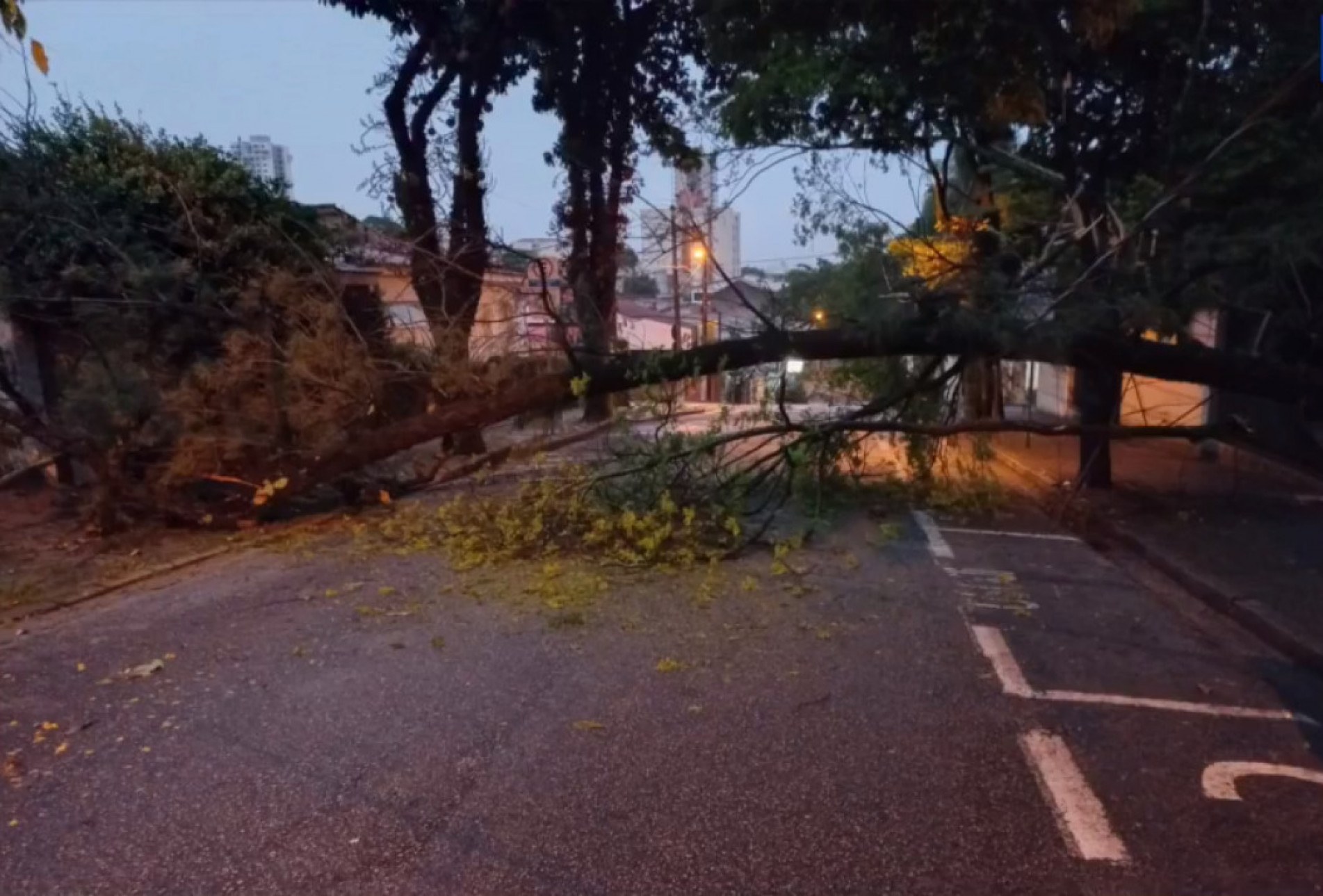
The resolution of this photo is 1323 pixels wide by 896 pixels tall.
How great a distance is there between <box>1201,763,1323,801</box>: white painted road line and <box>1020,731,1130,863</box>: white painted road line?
488mm

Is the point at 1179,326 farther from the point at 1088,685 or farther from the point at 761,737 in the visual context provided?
the point at 761,737

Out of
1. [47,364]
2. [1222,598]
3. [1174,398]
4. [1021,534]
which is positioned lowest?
[1021,534]

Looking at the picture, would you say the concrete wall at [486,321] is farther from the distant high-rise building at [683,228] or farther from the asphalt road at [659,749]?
the asphalt road at [659,749]

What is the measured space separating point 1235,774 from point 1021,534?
5800 mm

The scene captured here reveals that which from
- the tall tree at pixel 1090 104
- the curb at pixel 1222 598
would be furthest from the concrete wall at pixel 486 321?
the curb at pixel 1222 598

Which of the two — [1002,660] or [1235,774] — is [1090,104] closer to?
[1002,660]

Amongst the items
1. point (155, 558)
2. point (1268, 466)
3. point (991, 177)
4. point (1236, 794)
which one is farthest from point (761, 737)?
point (991, 177)

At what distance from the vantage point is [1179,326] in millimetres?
9516

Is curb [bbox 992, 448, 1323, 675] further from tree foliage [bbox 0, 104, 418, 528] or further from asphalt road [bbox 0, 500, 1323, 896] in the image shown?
tree foliage [bbox 0, 104, 418, 528]

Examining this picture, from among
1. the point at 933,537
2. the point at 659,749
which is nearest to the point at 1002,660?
the point at 659,749

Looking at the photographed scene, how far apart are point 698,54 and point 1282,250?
1073cm

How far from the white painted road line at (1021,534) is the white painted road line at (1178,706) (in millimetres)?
4605

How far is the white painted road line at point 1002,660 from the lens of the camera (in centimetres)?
548

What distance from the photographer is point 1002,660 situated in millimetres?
5965
